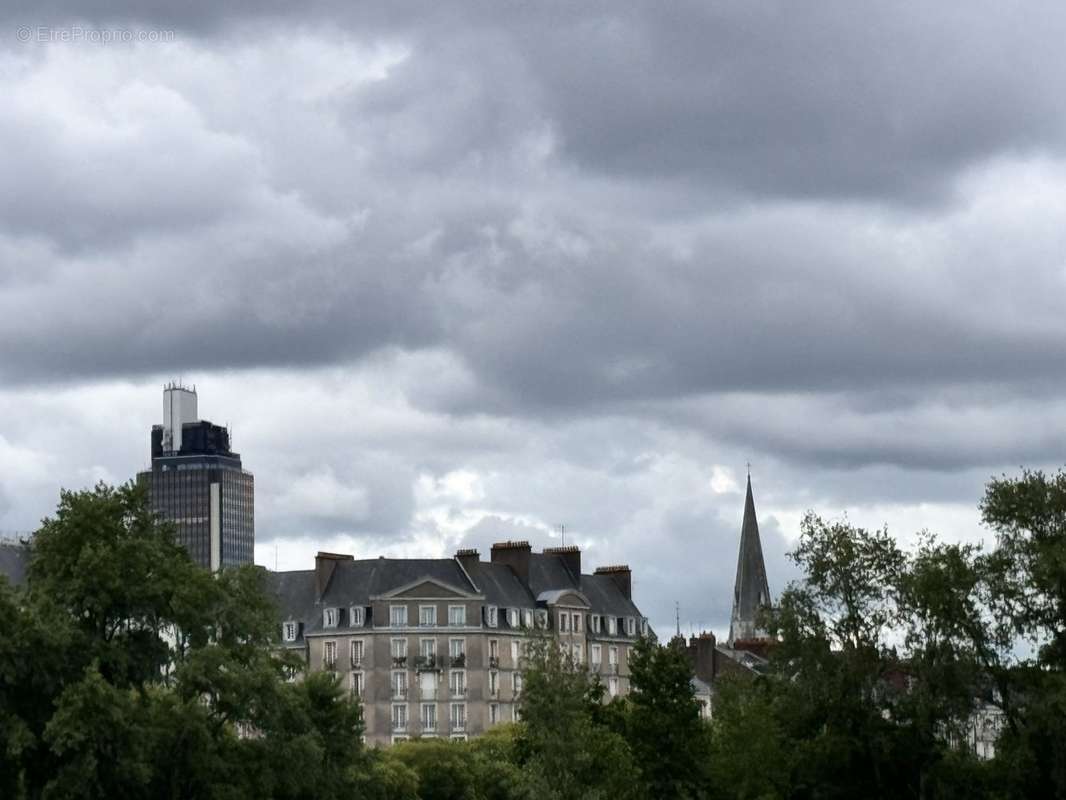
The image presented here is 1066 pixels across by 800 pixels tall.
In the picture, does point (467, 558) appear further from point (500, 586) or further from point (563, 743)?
point (563, 743)

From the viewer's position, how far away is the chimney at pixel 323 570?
559 ft

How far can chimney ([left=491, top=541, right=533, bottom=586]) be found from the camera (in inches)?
6905

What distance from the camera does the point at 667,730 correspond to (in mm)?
106375

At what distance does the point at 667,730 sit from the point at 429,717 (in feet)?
204

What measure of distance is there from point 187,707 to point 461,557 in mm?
90794

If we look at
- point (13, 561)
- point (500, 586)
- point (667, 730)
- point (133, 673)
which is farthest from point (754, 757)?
point (13, 561)

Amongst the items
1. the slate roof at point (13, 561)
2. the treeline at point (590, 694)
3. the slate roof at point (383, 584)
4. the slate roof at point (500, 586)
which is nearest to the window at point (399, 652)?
the slate roof at point (383, 584)

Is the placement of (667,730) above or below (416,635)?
below

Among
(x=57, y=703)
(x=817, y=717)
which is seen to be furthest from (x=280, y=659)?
(x=817, y=717)

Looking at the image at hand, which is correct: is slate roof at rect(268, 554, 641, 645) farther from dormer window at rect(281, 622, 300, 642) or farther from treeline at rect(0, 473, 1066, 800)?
treeline at rect(0, 473, 1066, 800)

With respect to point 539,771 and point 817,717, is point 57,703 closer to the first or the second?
point 539,771

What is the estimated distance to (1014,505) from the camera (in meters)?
A: 96.4

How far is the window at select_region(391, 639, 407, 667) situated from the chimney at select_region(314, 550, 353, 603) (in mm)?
6760

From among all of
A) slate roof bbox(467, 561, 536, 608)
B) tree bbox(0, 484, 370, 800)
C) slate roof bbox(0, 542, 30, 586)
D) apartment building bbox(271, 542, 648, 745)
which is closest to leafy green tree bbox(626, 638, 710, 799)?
tree bbox(0, 484, 370, 800)
